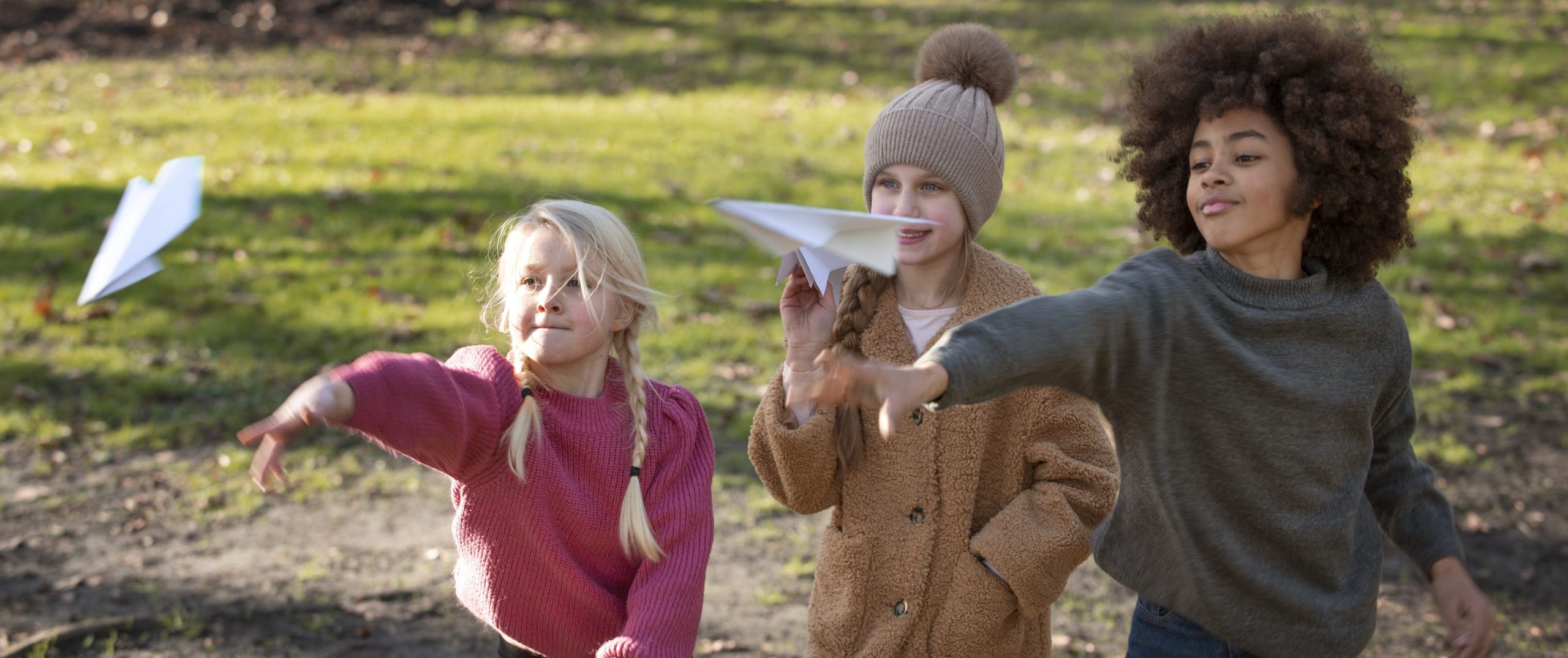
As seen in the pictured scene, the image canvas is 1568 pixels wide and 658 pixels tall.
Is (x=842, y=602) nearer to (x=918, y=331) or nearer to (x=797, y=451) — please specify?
(x=797, y=451)

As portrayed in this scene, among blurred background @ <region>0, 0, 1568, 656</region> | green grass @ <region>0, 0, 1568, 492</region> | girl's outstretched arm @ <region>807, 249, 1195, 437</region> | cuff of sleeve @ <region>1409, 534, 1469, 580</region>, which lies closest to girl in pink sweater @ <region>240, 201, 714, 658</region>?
blurred background @ <region>0, 0, 1568, 656</region>

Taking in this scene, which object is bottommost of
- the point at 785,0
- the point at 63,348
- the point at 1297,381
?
the point at 63,348

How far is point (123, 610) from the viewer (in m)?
4.70

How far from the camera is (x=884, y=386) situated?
6.10 ft

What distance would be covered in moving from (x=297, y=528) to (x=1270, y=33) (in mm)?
4424

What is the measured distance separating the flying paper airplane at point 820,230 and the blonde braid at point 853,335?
0.58 meters

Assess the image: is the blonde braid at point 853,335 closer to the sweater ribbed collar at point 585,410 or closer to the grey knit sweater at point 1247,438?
the sweater ribbed collar at point 585,410

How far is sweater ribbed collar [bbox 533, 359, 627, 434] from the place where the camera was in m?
2.89

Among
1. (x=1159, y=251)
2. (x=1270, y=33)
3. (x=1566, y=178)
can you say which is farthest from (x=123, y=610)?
(x=1566, y=178)

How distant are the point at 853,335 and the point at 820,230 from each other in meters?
0.75

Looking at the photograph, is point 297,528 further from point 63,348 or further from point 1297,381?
point 1297,381

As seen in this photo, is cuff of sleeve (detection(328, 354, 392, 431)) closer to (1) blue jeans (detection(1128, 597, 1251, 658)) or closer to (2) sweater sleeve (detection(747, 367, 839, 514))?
(2) sweater sleeve (detection(747, 367, 839, 514))

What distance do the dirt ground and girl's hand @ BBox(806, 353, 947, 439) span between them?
285 cm

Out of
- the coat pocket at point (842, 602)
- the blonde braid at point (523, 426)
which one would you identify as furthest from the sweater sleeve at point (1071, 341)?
the blonde braid at point (523, 426)
